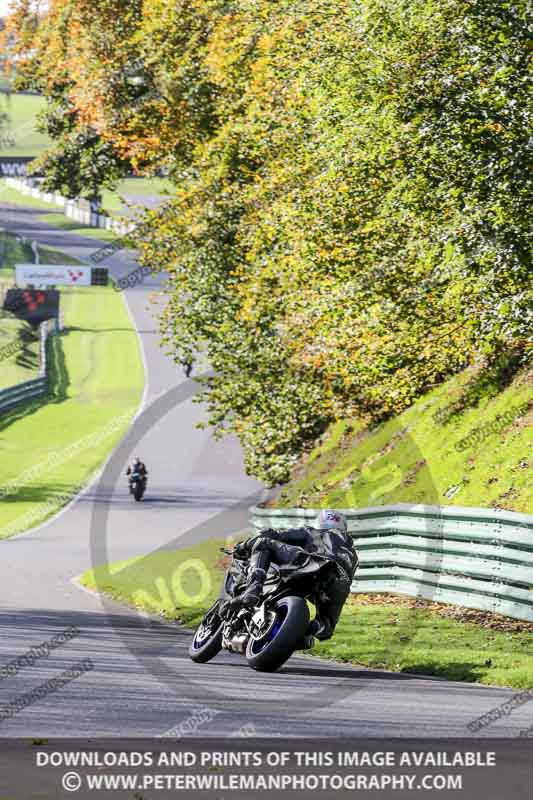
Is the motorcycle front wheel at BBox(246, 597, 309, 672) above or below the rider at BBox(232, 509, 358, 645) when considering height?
below

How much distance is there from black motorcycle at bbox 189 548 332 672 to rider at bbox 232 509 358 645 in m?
0.07

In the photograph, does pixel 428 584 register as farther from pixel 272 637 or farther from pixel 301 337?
pixel 301 337

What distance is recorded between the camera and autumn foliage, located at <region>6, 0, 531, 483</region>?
15.4 metres

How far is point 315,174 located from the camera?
79.9ft

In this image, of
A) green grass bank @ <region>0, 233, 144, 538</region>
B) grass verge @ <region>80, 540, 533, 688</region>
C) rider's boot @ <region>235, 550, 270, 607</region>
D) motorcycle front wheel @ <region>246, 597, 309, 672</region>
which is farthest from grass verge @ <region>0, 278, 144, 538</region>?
motorcycle front wheel @ <region>246, 597, 309, 672</region>

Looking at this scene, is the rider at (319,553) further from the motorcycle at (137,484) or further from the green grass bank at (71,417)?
the motorcycle at (137,484)

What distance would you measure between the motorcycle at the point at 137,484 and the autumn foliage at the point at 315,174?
25.6 ft

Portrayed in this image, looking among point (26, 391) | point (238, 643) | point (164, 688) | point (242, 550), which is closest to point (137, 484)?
point (26, 391)

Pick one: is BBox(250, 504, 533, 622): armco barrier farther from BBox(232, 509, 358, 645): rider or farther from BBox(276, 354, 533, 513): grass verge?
BBox(232, 509, 358, 645): rider

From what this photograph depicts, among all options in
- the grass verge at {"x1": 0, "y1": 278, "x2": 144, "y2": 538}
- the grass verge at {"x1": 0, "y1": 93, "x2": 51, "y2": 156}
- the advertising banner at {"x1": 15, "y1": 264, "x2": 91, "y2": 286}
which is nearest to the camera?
the grass verge at {"x1": 0, "y1": 278, "x2": 144, "y2": 538}

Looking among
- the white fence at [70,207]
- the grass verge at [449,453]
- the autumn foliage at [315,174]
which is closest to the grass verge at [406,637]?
the grass verge at [449,453]

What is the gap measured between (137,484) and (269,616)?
28.8 metres

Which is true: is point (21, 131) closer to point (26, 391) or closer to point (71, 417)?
point (26, 391)

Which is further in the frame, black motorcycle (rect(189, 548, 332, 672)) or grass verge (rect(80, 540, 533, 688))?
grass verge (rect(80, 540, 533, 688))
